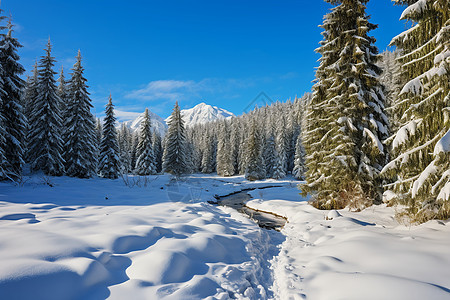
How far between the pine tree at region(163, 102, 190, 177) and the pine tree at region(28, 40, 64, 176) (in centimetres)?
1731

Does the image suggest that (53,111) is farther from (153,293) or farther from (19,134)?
(153,293)

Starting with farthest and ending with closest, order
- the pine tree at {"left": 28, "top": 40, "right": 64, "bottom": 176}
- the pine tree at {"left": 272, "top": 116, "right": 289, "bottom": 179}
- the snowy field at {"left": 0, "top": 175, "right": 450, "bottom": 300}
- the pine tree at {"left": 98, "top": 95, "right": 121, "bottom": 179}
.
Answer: the pine tree at {"left": 272, "top": 116, "right": 289, "bottom": 179}
the pine tree at {"left": 98, "top": 95, "right": 121, "bottom": 179}
the pine tree at {"left": 28, "top": 40, "right": 64, "bottom": 176}
the snowy field at {"left": 0, "top": 175, "right": 450, "bottom": 300}

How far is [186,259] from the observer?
452 centimetres

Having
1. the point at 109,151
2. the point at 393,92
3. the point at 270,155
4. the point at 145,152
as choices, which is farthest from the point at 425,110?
the point at 270,155

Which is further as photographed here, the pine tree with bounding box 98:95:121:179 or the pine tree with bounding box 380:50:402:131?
the pine tree with bounding box 98:95:121:179

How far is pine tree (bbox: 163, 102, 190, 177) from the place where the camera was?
37344 millimetres

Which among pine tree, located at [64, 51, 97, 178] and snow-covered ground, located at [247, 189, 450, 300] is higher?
pine tree, located at [64, 51, 97, 178]

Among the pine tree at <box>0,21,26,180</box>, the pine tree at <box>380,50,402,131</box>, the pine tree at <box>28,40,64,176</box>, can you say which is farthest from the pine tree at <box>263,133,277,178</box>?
the pine tree at <box>0,21,26,180</box>

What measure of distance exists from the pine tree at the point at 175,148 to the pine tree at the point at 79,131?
14.1 meters

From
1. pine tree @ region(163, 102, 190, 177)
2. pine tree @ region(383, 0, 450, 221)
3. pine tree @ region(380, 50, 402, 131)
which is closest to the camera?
pine tree @ region(383, 0, 450, 221)

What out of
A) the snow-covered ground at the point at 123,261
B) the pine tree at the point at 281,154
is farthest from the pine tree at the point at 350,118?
the pine tree at the point at 281,154

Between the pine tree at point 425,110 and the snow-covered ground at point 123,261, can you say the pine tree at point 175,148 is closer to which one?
the snow-covered ground at point 123,261

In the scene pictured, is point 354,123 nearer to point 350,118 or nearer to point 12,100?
point 350,118

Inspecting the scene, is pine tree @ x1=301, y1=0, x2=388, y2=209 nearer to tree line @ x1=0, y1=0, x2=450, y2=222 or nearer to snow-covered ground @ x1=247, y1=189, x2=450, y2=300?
tree line @ x1=0, y1=0, x2=450, y2=222
